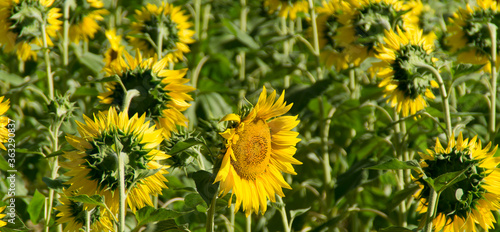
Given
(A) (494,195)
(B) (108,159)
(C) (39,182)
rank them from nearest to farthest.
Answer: (B) (108,159)
(A) (494,195)
(C) (39,182)

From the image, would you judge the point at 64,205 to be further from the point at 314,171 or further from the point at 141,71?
the point at 314,171

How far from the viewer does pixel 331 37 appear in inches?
84.0

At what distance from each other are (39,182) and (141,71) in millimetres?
1073

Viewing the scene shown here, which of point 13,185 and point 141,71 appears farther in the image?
point 13,185

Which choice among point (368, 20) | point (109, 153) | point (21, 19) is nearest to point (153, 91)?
point (109, 153)

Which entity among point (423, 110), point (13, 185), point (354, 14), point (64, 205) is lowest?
point (13, 185)

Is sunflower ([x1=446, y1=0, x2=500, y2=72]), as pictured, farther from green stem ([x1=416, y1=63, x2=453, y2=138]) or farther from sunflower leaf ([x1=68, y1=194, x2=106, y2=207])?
sunflower leaf ([x1=68, y1=194, x2=106, y2=207])

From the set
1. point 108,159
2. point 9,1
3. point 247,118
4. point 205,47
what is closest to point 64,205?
point 108,159

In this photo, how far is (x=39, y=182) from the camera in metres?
2.06

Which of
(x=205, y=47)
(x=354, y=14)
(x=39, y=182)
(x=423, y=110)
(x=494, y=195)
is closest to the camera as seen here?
(x=494, y=195)

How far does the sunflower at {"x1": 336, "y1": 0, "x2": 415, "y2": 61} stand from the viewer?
5.67ft

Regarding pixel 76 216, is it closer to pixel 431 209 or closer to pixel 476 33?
pixel 431 209

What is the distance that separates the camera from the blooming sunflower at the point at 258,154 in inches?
41.8

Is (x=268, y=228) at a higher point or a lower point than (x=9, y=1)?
lower
